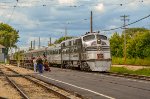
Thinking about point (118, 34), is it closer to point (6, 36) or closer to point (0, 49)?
point (0, 49)

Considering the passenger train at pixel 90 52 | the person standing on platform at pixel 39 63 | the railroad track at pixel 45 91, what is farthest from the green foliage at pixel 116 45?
the railroad track at pixel 45 91

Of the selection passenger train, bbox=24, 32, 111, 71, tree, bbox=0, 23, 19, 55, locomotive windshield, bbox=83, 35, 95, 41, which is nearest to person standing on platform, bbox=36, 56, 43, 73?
passenger train, bbox=24, 32, 111, 71

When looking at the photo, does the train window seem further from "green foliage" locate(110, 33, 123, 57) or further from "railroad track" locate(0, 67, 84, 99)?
"green foliage" locate(110, 33, 123, 57)

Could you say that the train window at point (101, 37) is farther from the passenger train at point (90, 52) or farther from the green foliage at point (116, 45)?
the green foliage at point (116, 45)

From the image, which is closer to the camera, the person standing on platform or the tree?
the person standing on platform

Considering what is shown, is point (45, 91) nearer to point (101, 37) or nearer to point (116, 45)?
point (101, 37)

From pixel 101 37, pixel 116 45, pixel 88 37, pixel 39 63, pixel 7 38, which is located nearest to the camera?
pixel 39 63

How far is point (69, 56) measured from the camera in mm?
48250

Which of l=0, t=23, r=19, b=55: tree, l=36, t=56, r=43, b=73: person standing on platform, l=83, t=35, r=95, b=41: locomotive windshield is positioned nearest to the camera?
l=36, t=56, r=43, b=73: person standing on platform

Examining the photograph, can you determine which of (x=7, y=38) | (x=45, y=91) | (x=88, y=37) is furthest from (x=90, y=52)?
(x=7, y=38)

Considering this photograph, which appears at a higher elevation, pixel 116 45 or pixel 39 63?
pixel 116 45

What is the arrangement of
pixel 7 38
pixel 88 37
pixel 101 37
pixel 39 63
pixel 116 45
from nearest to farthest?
pixel 39 63 → pixel 101 37 → pixel 88 37 → pixel 116 45 → pixel 7 38

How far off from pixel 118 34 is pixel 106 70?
82074 mm

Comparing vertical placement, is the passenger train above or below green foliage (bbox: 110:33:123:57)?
below
